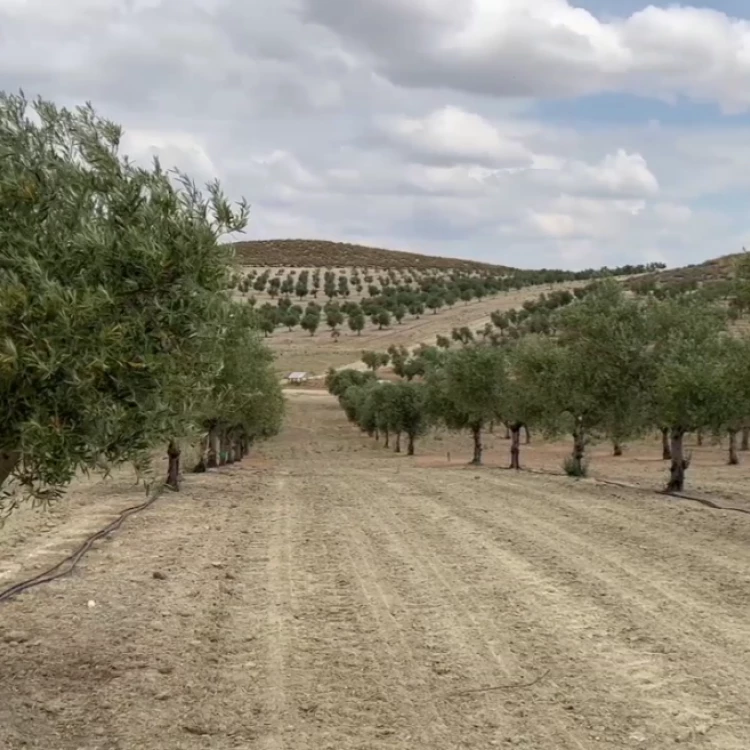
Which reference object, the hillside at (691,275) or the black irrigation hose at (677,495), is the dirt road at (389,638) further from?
the hillside at (691,275)

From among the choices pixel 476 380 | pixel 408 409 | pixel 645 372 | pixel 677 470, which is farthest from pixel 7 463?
pixel 408 409

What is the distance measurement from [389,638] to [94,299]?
6435 mm

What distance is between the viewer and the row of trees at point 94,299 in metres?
5.79

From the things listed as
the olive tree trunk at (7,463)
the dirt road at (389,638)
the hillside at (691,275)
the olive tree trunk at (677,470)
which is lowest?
the dirt road at (389,638)

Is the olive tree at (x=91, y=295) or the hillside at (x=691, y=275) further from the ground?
the hillside at (x=691, y=275)

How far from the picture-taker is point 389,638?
10.6 metres

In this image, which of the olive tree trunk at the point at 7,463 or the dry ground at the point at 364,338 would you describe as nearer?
the olive tree trunk at the point at 7,463

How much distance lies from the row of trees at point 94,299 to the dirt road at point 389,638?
2.98 meters

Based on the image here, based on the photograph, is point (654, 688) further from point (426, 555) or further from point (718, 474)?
point (718, 474)

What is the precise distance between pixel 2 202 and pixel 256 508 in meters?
16.1

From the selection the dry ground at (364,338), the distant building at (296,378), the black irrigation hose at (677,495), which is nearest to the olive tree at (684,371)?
the black irrigation hose at (677,495)

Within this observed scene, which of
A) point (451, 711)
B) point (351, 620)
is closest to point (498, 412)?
point (351, 620)

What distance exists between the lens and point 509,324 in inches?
4545

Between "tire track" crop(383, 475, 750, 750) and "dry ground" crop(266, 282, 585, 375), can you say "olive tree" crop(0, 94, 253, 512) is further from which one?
"dry ground" crop(266, 282, 585, 375)
